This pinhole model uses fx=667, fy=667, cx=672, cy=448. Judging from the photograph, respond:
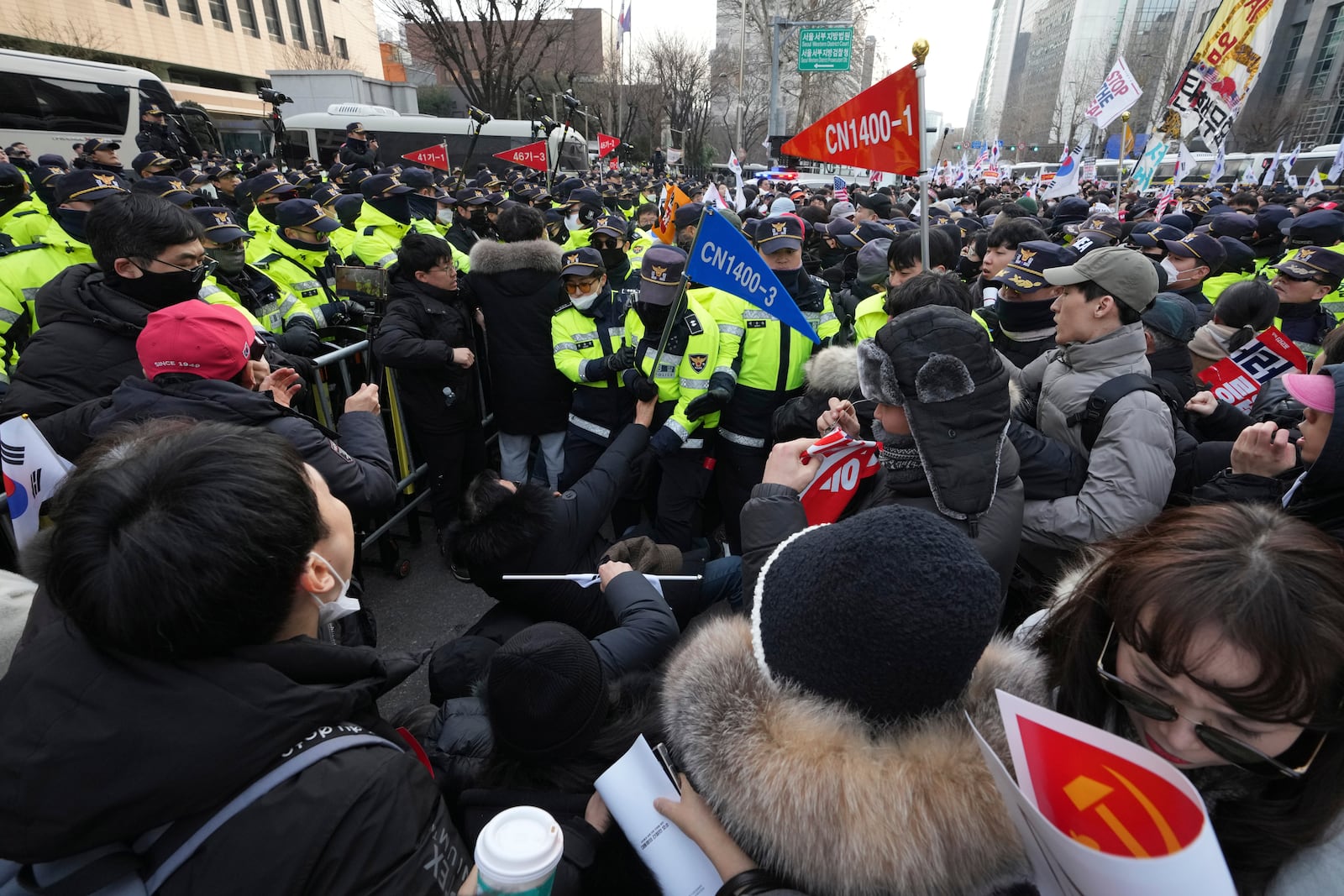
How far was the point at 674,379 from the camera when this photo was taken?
13.2 feet

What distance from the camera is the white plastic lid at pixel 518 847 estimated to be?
3.24ft

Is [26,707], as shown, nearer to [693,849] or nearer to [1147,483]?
[693,849]

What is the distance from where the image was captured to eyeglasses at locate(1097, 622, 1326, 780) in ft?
3.41

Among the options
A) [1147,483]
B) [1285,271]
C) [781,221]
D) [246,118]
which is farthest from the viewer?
[246,118]

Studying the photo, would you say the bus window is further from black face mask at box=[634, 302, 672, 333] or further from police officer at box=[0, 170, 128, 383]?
black face mask at box=[634, 302, 672, 333]

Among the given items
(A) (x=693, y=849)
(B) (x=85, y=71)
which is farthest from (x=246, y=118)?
(A) (x=693, y=849)

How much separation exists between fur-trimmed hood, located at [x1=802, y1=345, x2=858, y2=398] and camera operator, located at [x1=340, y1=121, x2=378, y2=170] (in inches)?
532

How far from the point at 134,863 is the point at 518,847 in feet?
1.84

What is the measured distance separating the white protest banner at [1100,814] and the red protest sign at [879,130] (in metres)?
3.31

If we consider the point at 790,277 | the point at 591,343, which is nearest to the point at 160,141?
the point at 591,343

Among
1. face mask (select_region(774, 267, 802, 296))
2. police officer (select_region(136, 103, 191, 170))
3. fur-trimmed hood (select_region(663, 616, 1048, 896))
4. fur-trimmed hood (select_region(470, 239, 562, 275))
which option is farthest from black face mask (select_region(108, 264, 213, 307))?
police officer (select_region(136, 103, 191, 170))

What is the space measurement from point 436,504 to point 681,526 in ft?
5.69

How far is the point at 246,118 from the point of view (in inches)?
1494

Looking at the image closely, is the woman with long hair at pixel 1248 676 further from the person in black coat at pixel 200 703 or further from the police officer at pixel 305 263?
the police officer at pixel 305 263
